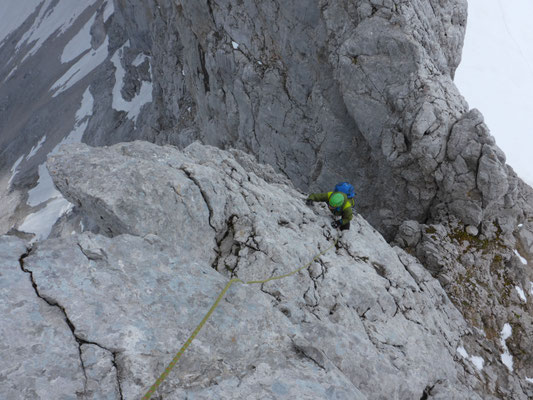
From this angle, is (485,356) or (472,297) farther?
(472,297)

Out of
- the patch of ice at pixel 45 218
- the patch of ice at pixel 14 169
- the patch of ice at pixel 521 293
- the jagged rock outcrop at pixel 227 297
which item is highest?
the jagged rock outcrop at pixel 227 297

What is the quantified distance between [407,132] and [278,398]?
634 inches

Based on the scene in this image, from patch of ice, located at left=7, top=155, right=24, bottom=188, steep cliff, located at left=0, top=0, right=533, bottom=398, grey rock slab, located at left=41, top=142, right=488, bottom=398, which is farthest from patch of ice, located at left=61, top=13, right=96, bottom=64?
grey rock slab, located at left=41, top=142, right=488, bottom=398

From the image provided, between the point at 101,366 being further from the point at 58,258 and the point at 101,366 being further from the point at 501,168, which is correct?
the point at 501,168

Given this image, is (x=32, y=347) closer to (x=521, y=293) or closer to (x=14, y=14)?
(x=521, y=293)

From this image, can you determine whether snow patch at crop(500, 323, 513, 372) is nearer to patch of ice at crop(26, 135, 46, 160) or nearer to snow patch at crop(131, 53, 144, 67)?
snow patch at crop(131, 53, 144, 67)

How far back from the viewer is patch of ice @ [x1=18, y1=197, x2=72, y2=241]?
53.7 meters

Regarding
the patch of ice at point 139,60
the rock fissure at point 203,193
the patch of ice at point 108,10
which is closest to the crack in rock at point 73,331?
the rock fissure at point 203,193

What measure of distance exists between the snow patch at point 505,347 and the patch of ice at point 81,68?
9588 cm

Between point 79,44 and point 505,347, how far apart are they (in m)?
120

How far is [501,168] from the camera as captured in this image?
1528 centimetres

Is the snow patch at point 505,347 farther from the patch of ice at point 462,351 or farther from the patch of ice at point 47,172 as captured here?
the patch of ice at point 47,172

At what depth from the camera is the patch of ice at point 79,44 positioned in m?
93.8

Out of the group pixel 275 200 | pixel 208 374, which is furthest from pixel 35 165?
pixel 208 374
